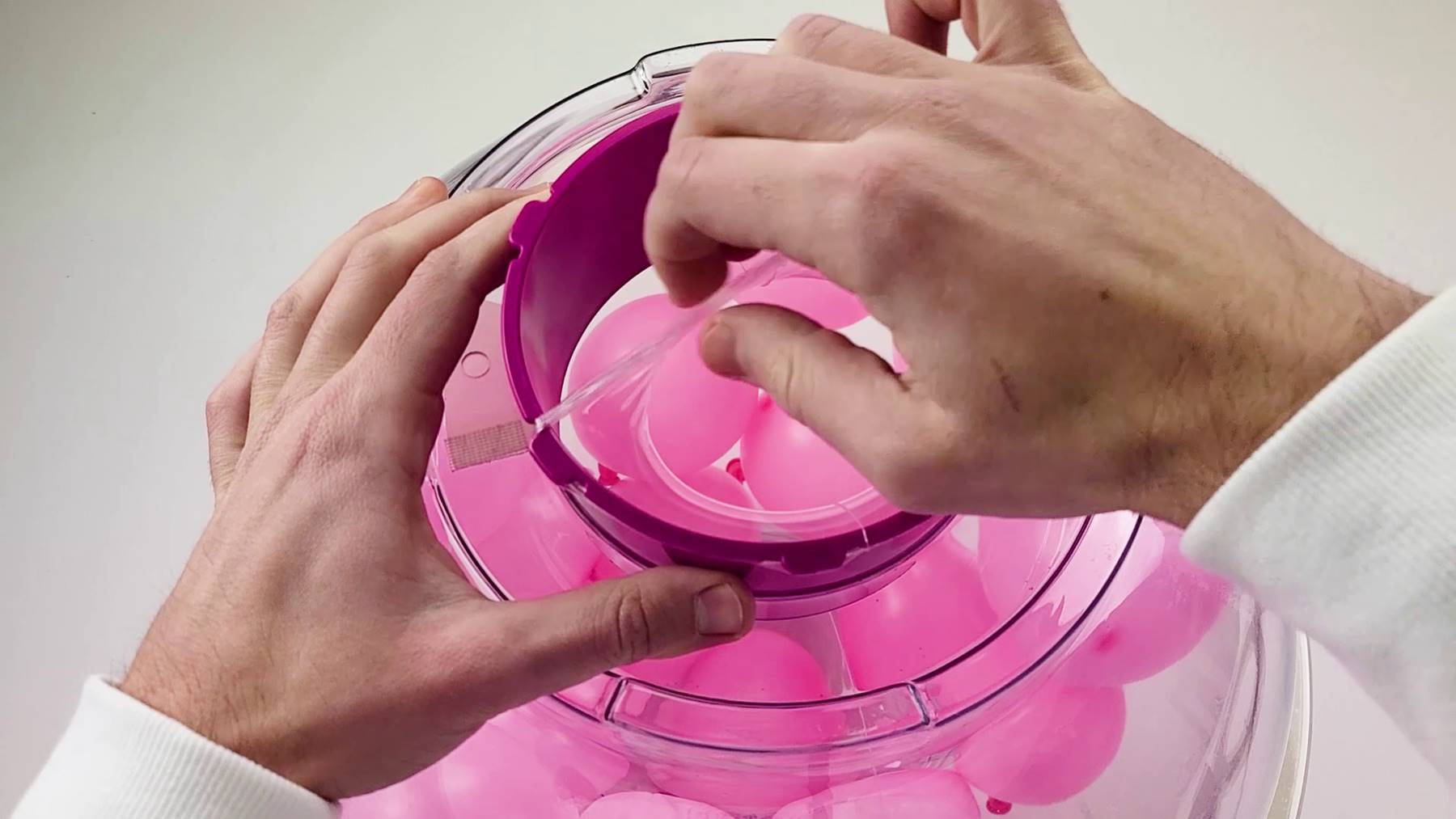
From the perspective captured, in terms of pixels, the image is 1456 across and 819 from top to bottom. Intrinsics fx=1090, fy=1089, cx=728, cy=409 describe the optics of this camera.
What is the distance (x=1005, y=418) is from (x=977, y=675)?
276 mm

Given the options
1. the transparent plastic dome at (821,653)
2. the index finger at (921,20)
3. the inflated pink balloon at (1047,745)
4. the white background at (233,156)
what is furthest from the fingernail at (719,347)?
the white background at (233,156)

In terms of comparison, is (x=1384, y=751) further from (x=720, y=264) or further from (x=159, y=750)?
(x=159, y=750)

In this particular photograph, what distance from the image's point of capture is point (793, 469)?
72 cm

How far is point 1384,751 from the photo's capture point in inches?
33.4

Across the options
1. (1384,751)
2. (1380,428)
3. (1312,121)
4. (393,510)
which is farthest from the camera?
(1312,121)

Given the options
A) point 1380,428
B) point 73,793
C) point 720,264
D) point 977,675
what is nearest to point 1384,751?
point 977,675

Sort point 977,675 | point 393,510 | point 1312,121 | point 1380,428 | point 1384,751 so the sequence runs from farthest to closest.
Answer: point 1312,121, point 1384,751, point 977,675, point 393,510, point 1380,428

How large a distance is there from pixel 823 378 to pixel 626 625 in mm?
160

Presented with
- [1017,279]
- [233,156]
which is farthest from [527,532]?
[233,156]

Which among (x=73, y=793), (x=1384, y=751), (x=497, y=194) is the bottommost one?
(x=1384, y=751)

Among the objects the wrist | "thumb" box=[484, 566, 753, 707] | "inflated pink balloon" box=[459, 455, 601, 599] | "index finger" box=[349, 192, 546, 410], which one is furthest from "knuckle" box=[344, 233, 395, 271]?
the wrist

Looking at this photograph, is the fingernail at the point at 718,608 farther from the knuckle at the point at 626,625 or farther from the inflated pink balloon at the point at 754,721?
the inflated pink balloon at the point at 754,721

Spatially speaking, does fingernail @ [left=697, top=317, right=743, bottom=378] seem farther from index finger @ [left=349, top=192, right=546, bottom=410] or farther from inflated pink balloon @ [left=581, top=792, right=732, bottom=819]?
inflated pink balloon @ [left=581, top=792, right=732, bottom=819]

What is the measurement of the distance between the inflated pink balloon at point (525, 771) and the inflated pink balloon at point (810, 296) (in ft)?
1.07
